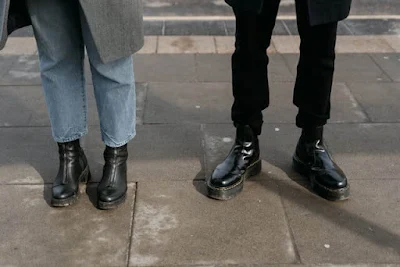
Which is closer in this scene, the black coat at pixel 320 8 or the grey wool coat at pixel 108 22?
the grey wool coat at pixel 108 22

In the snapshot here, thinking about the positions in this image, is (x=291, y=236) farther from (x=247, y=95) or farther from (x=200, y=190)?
(x=247, y=95)

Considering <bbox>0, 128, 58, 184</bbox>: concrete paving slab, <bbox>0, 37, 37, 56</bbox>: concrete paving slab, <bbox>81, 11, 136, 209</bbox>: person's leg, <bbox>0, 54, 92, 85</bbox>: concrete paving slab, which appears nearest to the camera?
<bbox>81, 11, 136, 209</bbox>: person's leg

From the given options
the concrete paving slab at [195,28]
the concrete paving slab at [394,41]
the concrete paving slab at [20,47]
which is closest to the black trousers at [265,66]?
the concrete paving slab at [394,41]

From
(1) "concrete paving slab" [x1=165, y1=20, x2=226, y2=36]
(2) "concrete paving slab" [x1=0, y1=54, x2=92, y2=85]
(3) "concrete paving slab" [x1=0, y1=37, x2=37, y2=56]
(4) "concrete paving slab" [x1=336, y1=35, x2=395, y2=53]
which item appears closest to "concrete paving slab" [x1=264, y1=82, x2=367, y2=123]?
(4) "concrete paving slab" [x1=336, y1=35, x2=395, y2=53]

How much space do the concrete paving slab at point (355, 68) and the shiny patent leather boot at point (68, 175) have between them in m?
2.39

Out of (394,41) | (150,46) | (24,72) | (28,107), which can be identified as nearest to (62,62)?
(28,107)

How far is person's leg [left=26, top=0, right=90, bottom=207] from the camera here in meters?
2.36

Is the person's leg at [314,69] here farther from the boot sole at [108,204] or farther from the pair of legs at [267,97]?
the boot sole at [108,204]

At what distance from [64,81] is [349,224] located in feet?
5.00

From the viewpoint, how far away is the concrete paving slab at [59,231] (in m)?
2.30

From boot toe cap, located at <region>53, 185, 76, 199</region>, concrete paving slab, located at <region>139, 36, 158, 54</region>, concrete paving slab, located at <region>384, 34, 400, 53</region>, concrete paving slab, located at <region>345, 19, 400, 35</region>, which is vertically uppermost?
boot toe cap, located at <region>53, 185, 76, 199</region>

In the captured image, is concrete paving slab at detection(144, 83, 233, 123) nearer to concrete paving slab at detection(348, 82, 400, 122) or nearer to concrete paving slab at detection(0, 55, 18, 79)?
concrete paving slab at detection(348, 82, 400, 122)

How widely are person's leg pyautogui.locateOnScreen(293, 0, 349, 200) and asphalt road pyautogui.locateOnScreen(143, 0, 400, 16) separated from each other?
3995mm

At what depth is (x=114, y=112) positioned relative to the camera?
8.39ft
